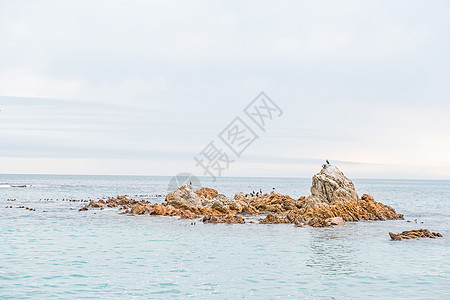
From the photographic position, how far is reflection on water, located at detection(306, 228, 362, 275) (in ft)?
71.9

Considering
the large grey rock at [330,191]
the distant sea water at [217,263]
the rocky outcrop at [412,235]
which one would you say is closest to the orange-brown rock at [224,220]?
the distant sea water at [217,263]

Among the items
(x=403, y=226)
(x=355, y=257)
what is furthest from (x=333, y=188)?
(x=355, y=257)

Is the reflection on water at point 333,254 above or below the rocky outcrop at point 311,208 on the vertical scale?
below

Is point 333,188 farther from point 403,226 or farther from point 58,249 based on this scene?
point 58,249

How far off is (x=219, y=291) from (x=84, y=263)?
8558 millimetres

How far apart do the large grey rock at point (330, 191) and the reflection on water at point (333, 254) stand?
9833 millimetres

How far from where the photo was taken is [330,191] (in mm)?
45375

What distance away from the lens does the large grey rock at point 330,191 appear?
4512 cm

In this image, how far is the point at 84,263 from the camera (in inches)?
883

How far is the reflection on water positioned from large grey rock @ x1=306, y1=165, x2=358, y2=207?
9.83 meters

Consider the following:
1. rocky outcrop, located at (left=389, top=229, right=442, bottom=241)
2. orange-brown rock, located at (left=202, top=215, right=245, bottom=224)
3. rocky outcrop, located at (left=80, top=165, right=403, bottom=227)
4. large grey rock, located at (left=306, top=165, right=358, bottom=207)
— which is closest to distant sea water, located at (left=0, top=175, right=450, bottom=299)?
rocky outcrop, located at (left=389, top=229, right=442, bottom=241)

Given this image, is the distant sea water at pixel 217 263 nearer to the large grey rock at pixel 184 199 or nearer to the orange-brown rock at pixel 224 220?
the orange-brown rock at pixel 224 220

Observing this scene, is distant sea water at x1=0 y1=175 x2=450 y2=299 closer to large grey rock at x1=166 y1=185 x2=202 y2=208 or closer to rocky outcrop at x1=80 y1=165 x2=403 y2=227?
rocky outcrop at x1=80 y1=165 x2=403 y2=227

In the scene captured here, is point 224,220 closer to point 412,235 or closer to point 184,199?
point 184,199
